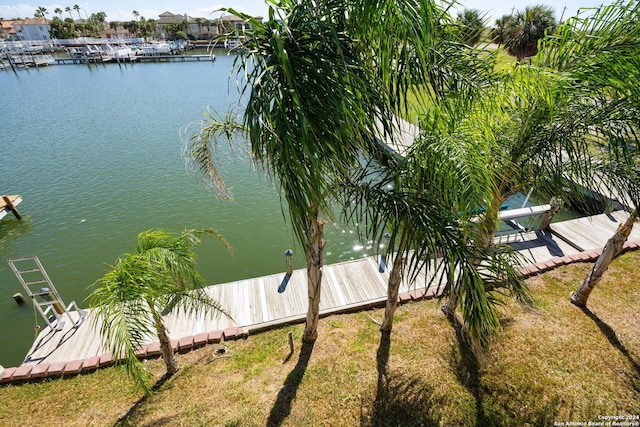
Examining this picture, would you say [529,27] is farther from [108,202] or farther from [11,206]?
Answer: [11,206]

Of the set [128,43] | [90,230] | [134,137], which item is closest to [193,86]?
[134,137]

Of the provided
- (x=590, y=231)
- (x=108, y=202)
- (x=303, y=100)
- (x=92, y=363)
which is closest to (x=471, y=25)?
(x=303, y=100)

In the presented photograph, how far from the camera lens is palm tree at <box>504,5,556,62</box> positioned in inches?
854

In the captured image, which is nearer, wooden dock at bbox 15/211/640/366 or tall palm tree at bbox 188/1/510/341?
tall palm tree at bbox 188/1/510/341

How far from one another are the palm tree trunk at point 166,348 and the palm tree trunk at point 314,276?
2242 mm

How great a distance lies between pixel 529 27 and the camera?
2236cm

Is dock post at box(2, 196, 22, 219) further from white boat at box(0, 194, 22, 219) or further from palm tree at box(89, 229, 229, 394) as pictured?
palm tree at box(89, 229, 229, 394)

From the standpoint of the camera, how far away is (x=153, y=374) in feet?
17.7

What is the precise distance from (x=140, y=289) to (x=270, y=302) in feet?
11.8

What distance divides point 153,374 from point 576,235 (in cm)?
1109

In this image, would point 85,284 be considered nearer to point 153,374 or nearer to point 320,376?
point 153,374

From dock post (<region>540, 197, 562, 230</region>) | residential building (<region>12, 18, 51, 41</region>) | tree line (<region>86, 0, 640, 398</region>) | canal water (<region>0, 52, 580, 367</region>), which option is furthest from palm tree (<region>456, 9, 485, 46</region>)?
residential building (<region>12, 18, 51, 41</region>)

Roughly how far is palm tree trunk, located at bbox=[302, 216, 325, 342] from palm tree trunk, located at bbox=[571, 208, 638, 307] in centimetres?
474

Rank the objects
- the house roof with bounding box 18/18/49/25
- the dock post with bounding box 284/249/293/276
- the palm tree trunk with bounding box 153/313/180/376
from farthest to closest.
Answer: the house roof with bounding box 18/18/49/25
the dock post with bounding box 284/249/293/276
the palm tree trunk with bounding box 153/313/180/376
